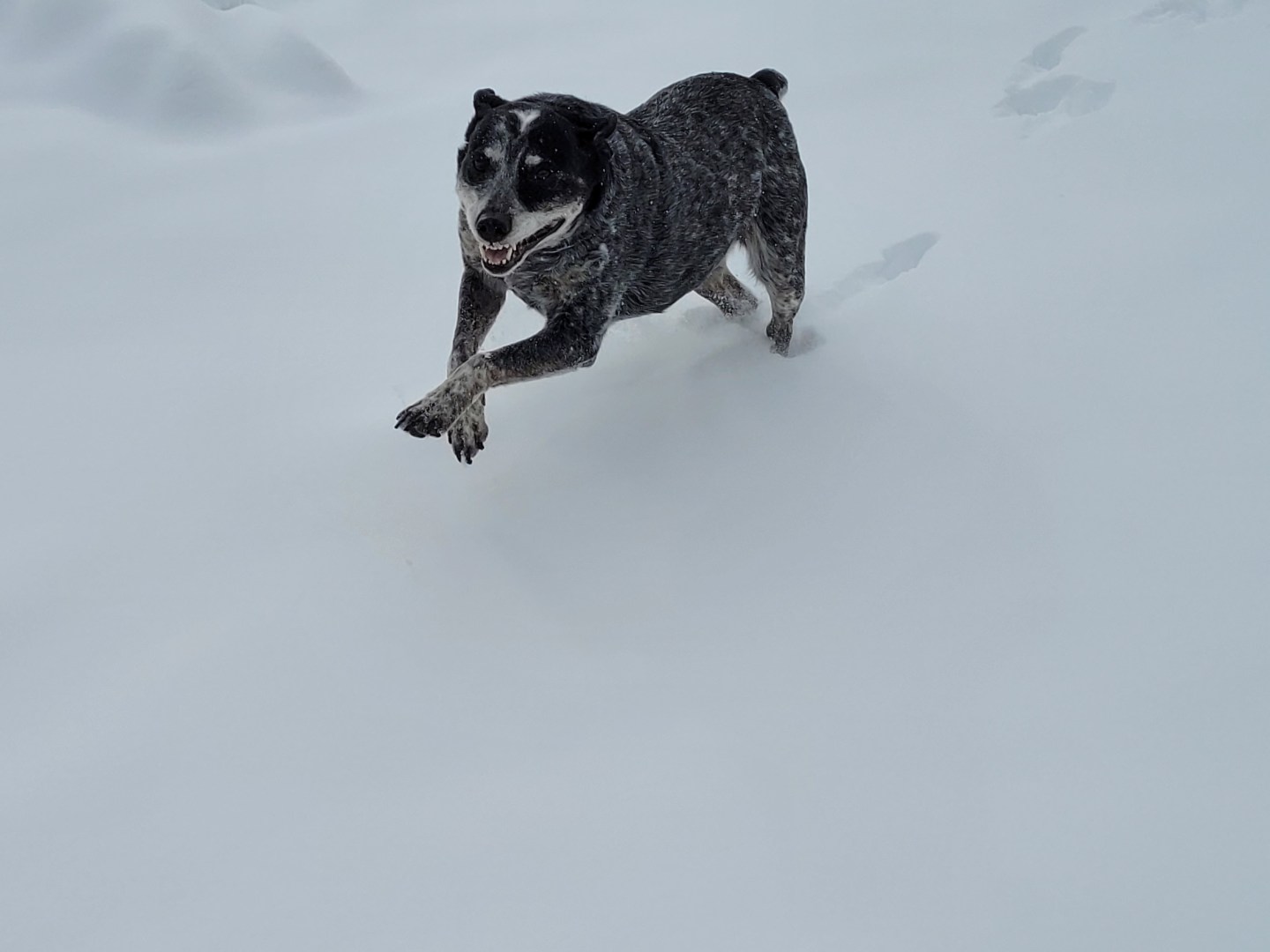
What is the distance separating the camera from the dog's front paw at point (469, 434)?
11.5 feet

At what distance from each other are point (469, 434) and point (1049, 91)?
4.46 meters

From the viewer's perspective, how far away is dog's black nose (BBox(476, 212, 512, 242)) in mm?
3000

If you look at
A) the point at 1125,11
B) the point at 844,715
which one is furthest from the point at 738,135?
the point at 1125,11

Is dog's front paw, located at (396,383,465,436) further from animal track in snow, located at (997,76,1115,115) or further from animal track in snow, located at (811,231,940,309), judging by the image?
animal track in snow, located at (997,76,1115,115)

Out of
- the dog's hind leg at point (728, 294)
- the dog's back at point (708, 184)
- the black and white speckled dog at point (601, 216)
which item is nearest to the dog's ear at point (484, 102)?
the black and white speckled dog at point (601, 216)

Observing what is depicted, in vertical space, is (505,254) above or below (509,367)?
above

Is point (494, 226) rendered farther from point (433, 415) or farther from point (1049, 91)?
point (1049, 91)

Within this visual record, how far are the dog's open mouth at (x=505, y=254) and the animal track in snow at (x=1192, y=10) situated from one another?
16.9 feet

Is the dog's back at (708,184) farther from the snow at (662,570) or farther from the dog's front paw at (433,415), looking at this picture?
the dog's front paw at (433,415)

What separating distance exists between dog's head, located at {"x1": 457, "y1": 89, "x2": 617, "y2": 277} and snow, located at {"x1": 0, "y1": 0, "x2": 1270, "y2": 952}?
900 millimetres

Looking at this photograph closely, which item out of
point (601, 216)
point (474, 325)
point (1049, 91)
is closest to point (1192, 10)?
point (1049, 91)

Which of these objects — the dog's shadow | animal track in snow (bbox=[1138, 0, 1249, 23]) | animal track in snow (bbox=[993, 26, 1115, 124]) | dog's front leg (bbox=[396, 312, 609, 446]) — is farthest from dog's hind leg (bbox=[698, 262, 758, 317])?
animal track in snow (bbox=[1138, 0, 1249, 23])

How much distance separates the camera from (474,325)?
3707 mm

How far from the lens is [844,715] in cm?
278
